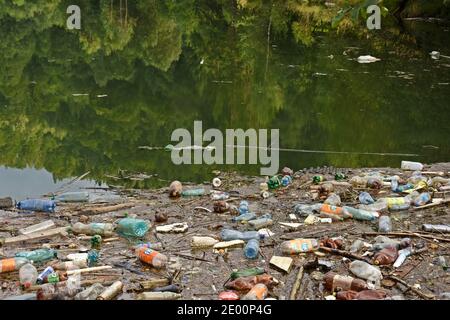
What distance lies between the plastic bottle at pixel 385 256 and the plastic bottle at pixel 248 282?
3.52ft

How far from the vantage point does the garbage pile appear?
4676 mm

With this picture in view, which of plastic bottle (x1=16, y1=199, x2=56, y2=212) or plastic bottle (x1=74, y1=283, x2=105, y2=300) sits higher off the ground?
plastic bottle (x1=16, y1=199, x2=56, y2=212)

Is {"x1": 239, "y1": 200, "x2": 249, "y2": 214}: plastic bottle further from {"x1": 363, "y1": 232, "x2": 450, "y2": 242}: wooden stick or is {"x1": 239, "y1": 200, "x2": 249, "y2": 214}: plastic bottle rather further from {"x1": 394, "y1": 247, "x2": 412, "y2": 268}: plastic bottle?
{"x1": 394, "y1": 247, "x2": 412, "y2": 268}: plastic bottle

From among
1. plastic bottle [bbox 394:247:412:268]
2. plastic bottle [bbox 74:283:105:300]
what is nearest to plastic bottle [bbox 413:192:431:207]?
plastic bottle [bbox 394:247:412:268]

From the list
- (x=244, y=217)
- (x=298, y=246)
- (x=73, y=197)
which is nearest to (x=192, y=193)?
(x=244, y=217)

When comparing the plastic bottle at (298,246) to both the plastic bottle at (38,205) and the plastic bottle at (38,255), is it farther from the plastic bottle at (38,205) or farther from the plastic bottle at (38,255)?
the plastic bottle at (38,205)

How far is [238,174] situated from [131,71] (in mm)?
10511

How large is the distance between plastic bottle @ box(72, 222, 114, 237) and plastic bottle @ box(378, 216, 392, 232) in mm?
2926

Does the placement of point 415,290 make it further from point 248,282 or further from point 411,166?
point 411,166

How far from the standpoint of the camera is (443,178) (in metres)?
7.73

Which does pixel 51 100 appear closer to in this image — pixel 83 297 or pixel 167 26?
pixel 83 297

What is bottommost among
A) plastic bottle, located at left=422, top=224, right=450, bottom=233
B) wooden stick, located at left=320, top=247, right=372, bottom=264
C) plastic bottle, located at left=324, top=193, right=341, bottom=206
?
wooden stick, located at left=320, top=247, right=372, bottom=264

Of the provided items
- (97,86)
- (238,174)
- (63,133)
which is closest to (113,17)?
(97,86)

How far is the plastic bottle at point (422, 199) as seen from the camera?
→ 6742mm
